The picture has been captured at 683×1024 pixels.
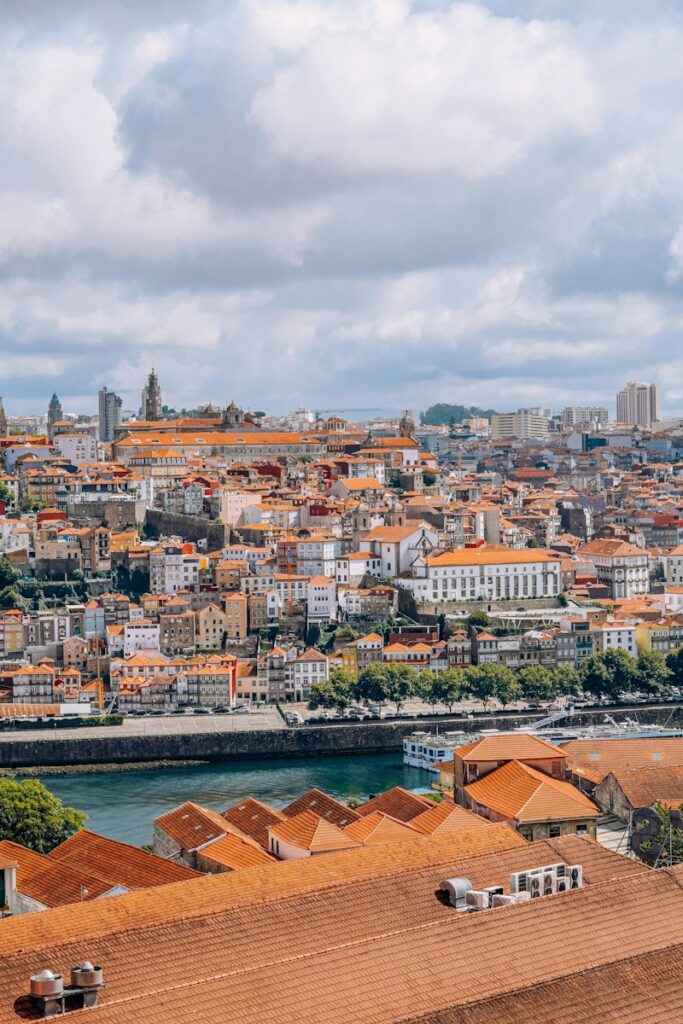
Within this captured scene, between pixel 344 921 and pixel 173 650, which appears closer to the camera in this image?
pixel 344 921

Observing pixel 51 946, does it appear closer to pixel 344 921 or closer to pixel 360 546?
pixel 344 921

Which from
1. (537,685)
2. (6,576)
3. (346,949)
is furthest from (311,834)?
(6,576)

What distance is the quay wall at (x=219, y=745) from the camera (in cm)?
3319

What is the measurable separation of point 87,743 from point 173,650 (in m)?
7.10

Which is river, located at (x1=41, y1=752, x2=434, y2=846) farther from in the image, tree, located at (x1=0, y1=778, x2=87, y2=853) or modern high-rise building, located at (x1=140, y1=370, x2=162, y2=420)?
modern high-rise building, located at (x1=140, y1=370, x2=162, y2=420)

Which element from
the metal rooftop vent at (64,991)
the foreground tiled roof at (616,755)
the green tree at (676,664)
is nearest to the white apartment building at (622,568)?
the green tree at (676,664)

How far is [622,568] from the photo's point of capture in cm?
4644

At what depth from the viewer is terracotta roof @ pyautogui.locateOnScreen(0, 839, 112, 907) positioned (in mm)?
15172

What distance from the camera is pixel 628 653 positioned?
1537 inches

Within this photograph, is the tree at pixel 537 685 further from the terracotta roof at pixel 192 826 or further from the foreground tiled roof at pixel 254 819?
the terracotta roof at pixel 192 826

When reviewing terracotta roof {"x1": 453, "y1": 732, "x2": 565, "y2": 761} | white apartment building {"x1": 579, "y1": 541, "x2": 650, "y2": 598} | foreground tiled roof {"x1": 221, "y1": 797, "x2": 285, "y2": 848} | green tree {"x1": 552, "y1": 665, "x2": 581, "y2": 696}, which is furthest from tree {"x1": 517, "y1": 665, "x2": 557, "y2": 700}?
foreground tiled roof {"x1": 221, "y1": 797, "x2": 285, "y2": 848}

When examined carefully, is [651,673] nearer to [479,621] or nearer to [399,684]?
[479,621]

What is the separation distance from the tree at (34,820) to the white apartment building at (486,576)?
73.5 feet

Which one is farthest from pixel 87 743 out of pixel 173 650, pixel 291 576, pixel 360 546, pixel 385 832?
pixel 385 832
